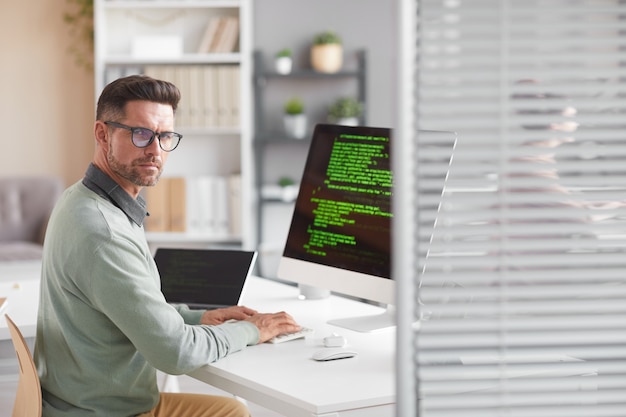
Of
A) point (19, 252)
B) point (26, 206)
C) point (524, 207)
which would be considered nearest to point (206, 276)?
point (524, 207)

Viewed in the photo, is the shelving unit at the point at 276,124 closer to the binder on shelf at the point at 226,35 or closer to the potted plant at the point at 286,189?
the potted plant at the point at 286,189

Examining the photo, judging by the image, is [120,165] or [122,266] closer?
[122,266]

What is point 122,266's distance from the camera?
6.18ft

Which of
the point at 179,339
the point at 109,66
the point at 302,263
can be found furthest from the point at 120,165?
the point at 109,66

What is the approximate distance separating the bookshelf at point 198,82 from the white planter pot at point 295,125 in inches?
9.4

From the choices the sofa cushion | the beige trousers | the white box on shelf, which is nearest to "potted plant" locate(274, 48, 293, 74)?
the white box on shelf

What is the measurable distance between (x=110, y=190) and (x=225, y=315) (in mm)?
448

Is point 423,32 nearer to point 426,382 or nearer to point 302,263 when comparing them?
point 426,382

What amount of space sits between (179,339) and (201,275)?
2.22 feet

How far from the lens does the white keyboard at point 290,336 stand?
2152 millimetres

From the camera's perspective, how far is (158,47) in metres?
5.33

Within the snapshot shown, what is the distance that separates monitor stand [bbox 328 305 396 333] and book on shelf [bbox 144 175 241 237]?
2.94m

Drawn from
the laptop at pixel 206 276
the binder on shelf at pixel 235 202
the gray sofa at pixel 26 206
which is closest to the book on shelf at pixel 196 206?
the binder on shelf at pixel 235 202

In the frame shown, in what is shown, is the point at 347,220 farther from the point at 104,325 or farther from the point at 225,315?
the point at 104,325
